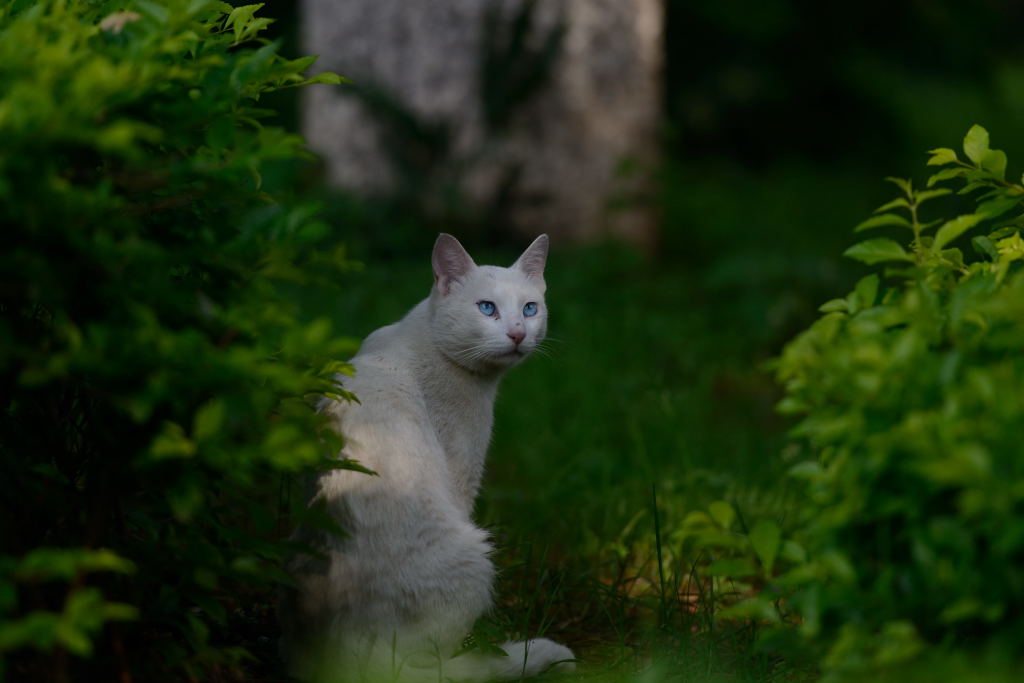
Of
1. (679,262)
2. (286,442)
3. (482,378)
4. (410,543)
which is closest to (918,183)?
(679,262)

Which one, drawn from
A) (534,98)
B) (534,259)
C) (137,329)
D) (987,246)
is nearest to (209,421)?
(137,329)

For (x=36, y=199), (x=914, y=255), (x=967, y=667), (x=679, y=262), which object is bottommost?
(x=967, y=667)

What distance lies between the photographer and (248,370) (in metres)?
1.77

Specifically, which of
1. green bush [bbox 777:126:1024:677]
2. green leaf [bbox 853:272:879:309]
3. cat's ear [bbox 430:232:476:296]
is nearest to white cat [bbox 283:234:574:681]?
cat's ear [bbox 430:232:476:296]

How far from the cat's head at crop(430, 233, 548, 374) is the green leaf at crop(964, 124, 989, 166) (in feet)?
4.15

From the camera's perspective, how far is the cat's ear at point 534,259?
129 inches

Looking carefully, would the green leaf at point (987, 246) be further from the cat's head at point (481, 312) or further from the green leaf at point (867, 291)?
the cat's head at point (481, 312)

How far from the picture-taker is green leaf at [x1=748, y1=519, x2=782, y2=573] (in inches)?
75.5

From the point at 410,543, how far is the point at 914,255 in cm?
124

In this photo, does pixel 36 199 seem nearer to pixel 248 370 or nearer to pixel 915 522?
pixel 248 370

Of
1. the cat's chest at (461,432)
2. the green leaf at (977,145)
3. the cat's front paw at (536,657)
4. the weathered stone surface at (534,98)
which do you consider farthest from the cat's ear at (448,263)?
the weathered stone surface at (534,98)

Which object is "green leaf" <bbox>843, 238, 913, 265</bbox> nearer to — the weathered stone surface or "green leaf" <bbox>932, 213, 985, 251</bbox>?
"green leaf" <bbox>932, 213, 985, 251</bbox>

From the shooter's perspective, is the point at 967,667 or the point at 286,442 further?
the point at 286,442

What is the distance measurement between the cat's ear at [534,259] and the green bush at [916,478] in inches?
55.3
